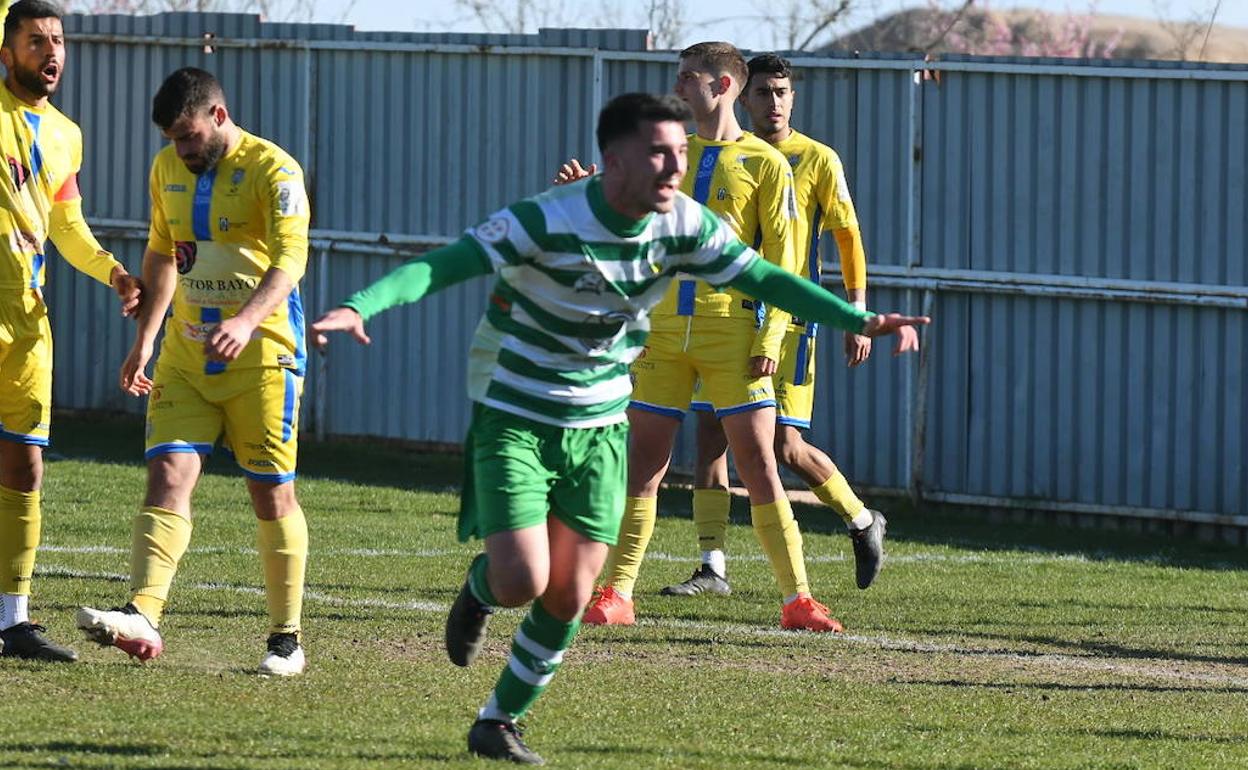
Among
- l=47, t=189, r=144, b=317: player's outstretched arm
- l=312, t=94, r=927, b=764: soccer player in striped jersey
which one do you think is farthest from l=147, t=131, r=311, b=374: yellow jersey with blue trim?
l=312, t=94, r=927, b=764: soccer player in striped jersey

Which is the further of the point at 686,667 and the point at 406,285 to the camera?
the point at 686,667

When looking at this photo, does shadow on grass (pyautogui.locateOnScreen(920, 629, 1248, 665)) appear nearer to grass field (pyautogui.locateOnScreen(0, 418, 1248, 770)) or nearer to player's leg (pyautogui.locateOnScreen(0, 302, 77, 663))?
grass field (pyautogui.locateOnScreen(0, 418, 1248, 770))

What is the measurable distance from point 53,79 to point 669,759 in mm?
3331

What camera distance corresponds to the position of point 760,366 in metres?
Answer: 9.50

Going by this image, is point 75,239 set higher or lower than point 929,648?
higher

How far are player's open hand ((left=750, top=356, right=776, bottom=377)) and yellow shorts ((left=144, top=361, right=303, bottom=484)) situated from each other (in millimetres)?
2202

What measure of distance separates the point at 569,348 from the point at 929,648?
3079 mm

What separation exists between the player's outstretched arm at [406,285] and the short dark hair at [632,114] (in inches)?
20.5

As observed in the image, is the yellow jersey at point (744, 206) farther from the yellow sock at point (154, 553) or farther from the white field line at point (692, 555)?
the yellow sock at point (154, 553)

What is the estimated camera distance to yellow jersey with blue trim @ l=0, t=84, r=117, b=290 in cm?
823

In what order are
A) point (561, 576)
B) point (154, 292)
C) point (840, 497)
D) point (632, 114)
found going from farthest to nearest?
point (840, 497) < point (154, 292) < point (561, 576) < point (632, 114)

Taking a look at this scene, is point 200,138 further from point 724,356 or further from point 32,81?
point 724,356

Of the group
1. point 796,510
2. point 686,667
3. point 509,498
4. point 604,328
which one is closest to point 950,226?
point 796,510

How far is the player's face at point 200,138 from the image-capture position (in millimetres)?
7750
